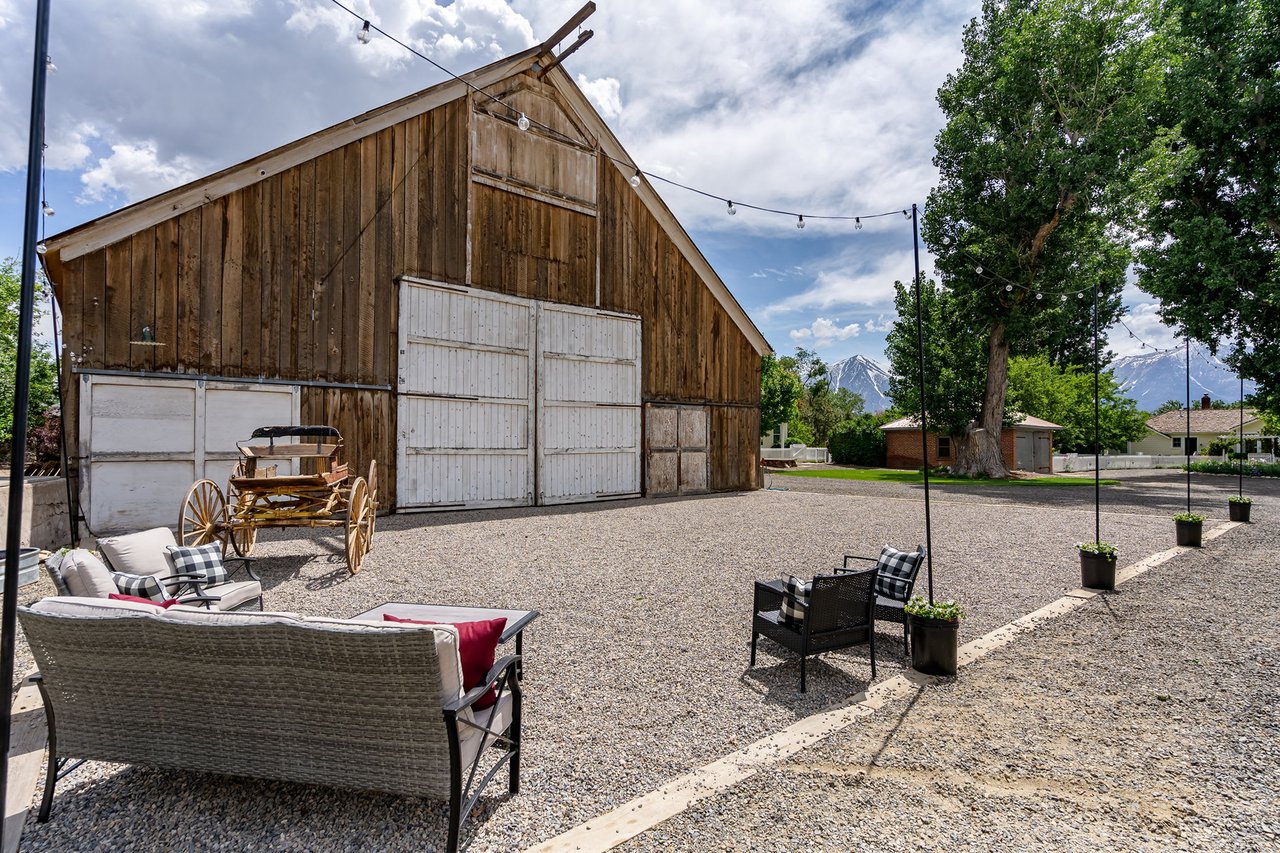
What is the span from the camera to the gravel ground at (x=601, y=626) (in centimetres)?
269

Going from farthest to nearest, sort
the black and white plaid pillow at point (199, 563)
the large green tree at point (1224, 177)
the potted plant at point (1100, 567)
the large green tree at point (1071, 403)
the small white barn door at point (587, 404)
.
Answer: the large green tree at point (1071, 403) < the large green tree at point (1224, 177) < the small white barn door at point (587, 404) < the potted plant at point (1100, 567) < the black and white plaid pillow at point (199, 563)

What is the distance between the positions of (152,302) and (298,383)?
2.25 meters

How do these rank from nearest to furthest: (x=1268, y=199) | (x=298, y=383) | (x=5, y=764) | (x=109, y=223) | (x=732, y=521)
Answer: (x=5, y=764)
(x=109, y=223)
(x=298, y=383)
(x=732, y=521)
(x=1268, y=199)

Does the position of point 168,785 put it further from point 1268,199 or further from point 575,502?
point 1268,199

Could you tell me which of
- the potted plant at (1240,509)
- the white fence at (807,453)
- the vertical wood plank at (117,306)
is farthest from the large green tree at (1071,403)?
the vertical wood plank at (117,306)

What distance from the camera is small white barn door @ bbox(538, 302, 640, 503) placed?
13.3 meters

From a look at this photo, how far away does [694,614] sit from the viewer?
19.1ft

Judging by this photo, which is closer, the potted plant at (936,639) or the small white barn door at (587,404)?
the potted plant at (936,639)

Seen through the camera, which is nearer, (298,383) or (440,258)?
(298,383)

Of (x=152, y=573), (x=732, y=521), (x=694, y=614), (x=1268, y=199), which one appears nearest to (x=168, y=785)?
(x=152, y=573)

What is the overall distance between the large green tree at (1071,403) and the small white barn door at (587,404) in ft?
82.1

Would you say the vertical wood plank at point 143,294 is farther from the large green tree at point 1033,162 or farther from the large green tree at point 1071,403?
the large green tree at point 1071,403

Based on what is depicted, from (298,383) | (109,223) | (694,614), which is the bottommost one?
(694,614)

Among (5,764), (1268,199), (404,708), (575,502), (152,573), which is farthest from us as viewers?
(1268,199)
